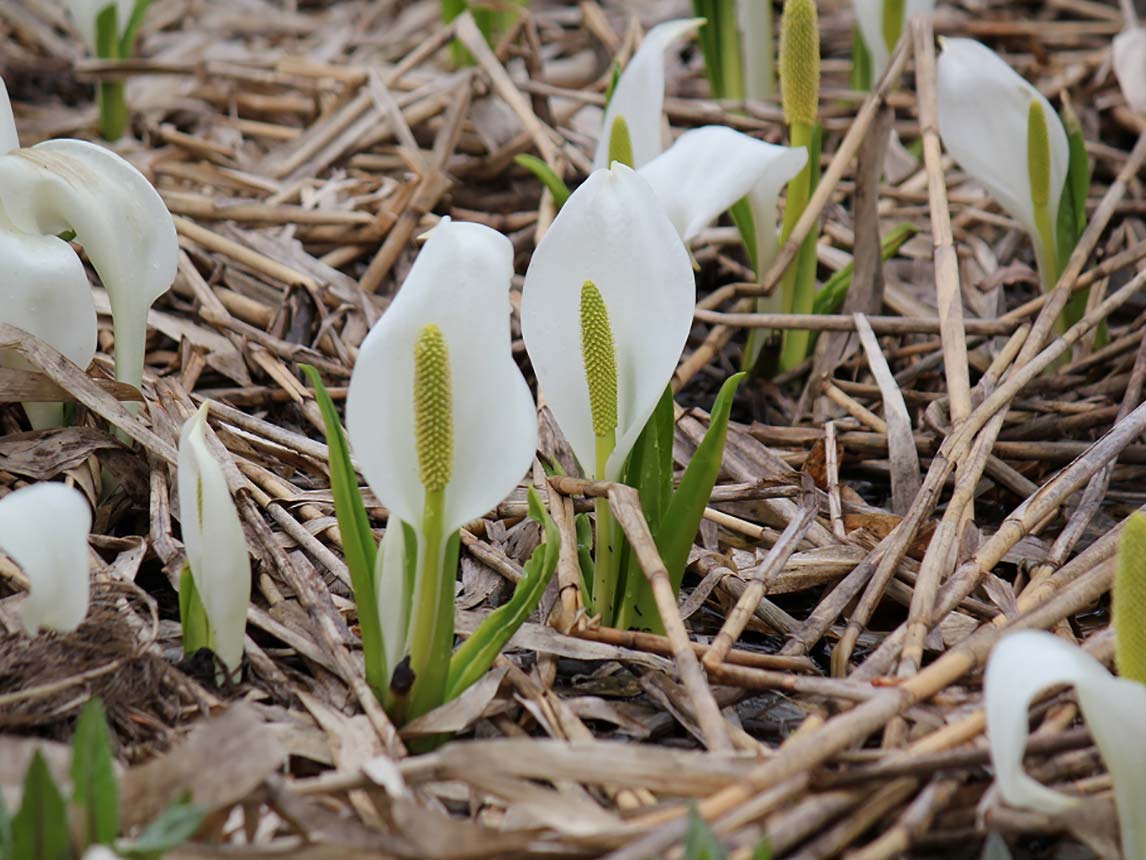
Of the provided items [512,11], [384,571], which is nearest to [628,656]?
[384,571]

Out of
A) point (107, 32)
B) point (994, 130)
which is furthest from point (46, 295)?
point (994, 130)

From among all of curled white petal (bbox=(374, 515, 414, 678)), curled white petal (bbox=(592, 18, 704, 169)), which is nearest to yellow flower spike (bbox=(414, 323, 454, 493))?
curled white petal (bbox=(374, 515, 414, 678))

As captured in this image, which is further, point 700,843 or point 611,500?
point 611,500

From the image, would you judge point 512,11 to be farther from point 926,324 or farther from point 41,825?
point 41,825

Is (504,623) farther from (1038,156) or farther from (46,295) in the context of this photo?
(1038,156)

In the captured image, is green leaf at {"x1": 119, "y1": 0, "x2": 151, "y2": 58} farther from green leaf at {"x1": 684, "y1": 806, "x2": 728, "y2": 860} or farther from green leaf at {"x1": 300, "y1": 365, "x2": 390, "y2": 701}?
green leaf at {"x1": 684, "y1": 806, "x2": 728, "y2": 860}
